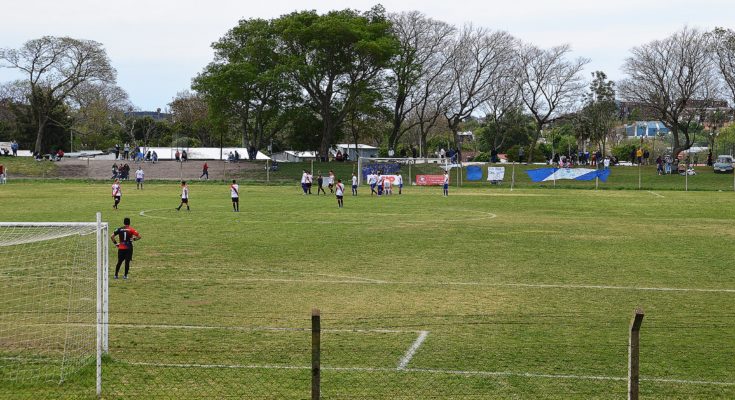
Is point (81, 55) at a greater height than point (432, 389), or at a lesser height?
greater

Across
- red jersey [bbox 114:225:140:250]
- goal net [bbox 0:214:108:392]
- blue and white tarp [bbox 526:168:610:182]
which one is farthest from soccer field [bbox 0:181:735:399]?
blue and white tarp [bbox 526:168:610:182]

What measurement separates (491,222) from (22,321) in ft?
78.6

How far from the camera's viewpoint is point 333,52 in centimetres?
8381

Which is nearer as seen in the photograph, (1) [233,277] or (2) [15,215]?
(1) [233,277]

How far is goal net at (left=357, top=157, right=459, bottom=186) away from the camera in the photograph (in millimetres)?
74631

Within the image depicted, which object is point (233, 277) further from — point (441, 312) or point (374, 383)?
point (374, 383)

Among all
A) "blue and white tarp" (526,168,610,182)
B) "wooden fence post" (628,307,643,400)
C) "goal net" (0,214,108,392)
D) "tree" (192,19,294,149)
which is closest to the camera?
"wooden fence post" (628,307,643,400)

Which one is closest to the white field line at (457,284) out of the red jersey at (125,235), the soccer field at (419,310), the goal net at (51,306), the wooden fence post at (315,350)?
the soccer field at (419,310)

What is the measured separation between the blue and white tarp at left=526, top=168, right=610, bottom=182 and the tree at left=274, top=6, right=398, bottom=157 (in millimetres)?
19715

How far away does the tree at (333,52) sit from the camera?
81.4 m

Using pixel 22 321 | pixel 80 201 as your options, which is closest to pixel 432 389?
pixel 22 321

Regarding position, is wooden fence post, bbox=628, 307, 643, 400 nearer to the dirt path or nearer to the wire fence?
the wire fence

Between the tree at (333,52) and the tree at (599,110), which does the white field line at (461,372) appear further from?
the tree at (599,110)

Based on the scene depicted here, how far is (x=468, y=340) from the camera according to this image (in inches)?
522
